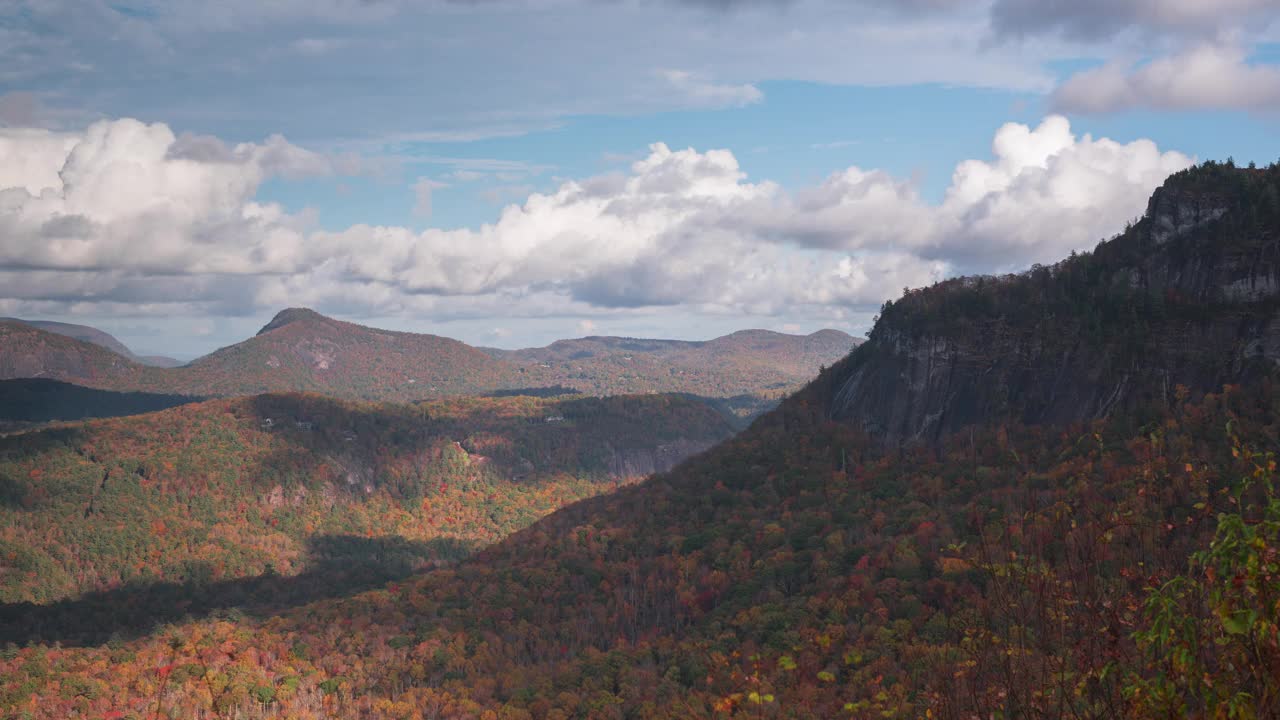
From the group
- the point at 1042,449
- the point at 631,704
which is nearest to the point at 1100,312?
the point at 1042,449

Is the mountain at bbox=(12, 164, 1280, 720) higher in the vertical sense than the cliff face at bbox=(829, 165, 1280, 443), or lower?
lower

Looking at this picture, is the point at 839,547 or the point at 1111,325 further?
the point at 1111,325

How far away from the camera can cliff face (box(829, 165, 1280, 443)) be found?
10575 cm

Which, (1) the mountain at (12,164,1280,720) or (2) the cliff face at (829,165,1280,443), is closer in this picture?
(1) the mountain at (12,164,1280,720)

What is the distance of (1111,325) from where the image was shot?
392 feet

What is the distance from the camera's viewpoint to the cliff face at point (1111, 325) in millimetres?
105750

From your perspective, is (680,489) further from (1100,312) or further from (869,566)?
(1100,312)

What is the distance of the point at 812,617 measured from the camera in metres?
100

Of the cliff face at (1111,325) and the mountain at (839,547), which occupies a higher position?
the cliff face at (1111,325)

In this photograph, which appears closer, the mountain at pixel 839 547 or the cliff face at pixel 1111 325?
the mountain at pixel 839 547

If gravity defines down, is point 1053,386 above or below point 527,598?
above

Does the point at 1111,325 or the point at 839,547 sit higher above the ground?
the point at 1111,325

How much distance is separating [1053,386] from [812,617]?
188 feet

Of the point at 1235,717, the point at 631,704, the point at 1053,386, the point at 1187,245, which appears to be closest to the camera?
the point at 1235,717
